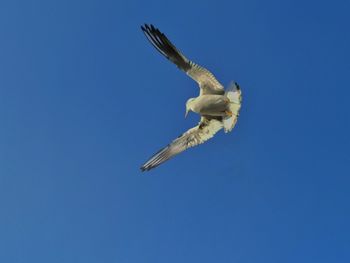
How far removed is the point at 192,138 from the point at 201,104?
39.7 inches

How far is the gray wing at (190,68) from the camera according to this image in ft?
61.9

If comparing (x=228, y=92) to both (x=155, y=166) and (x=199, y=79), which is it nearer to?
(x=199, y=79)

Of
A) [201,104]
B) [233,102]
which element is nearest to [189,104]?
[201,104]

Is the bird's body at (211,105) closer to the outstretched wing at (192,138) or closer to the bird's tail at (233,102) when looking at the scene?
the bird's tail at (233,102)

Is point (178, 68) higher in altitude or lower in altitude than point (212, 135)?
higher

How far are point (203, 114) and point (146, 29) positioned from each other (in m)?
2.62

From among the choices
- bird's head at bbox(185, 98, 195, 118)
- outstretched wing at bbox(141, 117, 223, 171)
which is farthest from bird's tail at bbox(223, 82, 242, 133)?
bird's head at bbox(185, 98, 195, 118)

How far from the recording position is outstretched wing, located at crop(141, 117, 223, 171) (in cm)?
1959

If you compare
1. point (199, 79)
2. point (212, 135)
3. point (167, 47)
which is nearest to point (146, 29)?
point (167, 47)

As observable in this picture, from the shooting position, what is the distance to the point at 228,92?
19.1 metres

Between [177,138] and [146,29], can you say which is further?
[177,138]

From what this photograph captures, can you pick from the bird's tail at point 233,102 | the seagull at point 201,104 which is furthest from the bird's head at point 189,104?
the bird's tail at point 233,102

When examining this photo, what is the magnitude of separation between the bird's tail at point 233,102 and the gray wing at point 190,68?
34 cm

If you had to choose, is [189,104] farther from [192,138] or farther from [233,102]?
[233,102]
